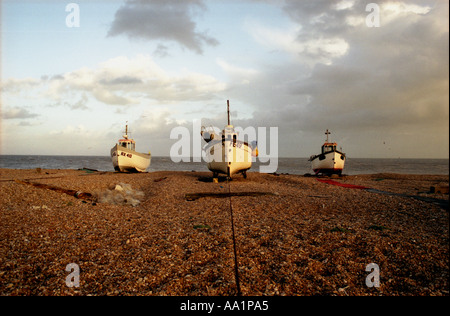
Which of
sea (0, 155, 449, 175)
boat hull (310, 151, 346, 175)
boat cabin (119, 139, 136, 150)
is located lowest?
sea (0, 155, 449, 175)

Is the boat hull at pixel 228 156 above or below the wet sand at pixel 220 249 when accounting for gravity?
above

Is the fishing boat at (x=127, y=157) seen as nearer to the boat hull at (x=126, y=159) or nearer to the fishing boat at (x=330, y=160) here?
the boat hull at (x=126, y=159)

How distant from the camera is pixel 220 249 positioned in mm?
6410

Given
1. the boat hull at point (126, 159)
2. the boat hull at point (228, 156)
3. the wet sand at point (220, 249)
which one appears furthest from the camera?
the boat hull at point (126, 159)

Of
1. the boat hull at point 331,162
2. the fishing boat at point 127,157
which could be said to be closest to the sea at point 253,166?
the boat hull at point 331,162

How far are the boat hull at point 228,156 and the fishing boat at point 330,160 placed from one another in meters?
14.6

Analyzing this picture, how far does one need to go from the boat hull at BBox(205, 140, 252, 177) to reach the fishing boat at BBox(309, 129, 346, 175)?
14.6m

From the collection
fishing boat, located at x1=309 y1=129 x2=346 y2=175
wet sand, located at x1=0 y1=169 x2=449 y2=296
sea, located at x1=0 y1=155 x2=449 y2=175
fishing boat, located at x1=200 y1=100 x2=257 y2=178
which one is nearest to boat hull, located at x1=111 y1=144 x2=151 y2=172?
fishing boat, located at x1=200 y1=100 x2=257 y2=178

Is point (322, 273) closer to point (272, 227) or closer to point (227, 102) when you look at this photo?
point (272, 227)

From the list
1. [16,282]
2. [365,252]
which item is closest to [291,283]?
[365,252]

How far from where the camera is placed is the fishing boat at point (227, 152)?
933 inches

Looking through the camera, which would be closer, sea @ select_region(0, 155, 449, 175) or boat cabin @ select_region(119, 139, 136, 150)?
boat cabin @ select_region(119, 139, 136, 150)

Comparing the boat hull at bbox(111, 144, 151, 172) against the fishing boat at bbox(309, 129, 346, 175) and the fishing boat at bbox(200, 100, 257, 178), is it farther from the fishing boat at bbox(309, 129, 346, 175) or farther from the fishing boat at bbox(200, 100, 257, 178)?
the fishing boat at bbox(309, 129, 346, 175)

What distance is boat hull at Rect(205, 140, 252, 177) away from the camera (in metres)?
23.7
